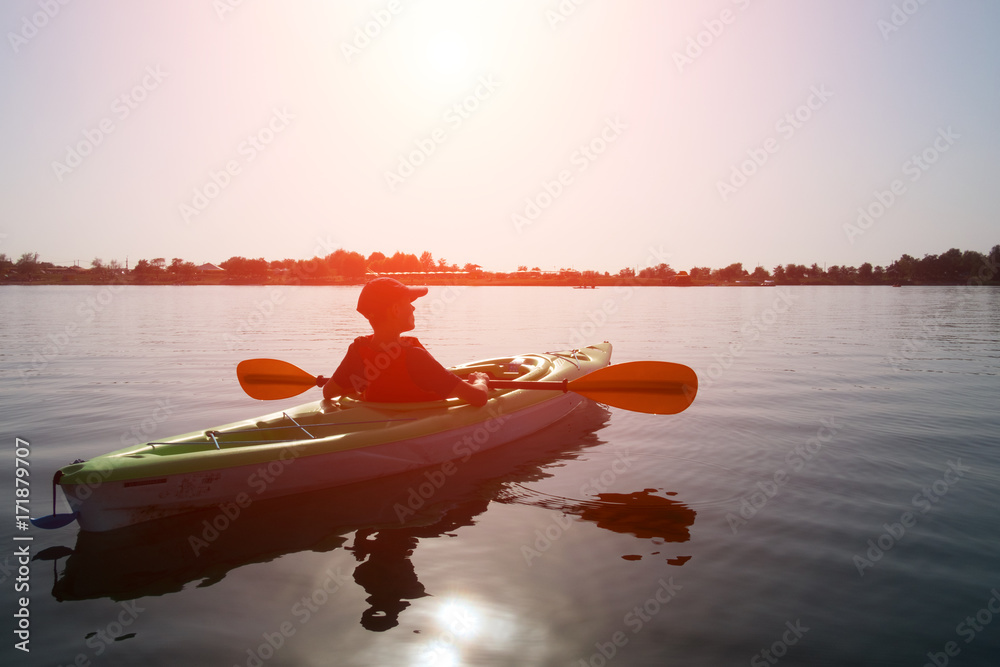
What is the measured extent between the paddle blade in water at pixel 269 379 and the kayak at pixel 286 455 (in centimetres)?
103

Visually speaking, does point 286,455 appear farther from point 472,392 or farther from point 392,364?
point 472,392

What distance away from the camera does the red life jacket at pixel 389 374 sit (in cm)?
520

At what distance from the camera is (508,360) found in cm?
841

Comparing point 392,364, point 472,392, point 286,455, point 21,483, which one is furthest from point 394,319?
point 21,483

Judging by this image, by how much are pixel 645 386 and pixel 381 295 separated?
300 centimetres

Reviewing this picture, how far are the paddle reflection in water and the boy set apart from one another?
78 cm

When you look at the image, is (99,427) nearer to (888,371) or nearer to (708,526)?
(708,526)

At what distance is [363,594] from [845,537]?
132 inches

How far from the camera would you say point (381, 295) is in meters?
5.03

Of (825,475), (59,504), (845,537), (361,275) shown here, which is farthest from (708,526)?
(361,275)

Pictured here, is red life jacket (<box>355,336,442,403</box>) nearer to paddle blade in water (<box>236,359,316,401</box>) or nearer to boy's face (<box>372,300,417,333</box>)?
boy's face (<box>372,300,417,333</box>)

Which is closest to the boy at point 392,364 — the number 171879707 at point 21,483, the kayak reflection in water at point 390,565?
the kayak reflection in water at point 390,565

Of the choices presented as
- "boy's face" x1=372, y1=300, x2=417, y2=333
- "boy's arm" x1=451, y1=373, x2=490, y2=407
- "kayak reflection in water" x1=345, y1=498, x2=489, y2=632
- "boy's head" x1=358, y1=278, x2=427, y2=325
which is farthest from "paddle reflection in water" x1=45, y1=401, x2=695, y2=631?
"boy's head" x1=358, y1=278, x2=427, y2=325

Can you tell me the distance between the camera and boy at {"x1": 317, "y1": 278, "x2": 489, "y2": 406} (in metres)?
5.06
